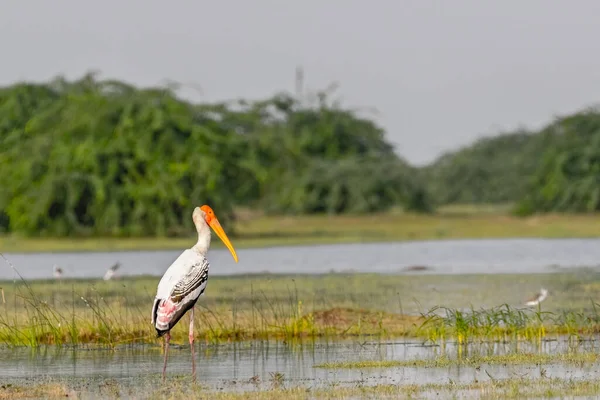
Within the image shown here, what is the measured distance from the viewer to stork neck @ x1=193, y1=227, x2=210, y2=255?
37.7ft

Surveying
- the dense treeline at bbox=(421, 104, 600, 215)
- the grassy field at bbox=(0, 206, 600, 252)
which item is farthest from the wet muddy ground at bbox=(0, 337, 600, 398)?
the dense treeline at bbox=(421, 104, 600, 215)

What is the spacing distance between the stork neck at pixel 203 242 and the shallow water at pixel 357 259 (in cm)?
1156

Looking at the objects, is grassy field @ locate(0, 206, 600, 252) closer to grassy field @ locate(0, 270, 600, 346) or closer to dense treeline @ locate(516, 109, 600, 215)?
dense treeline @ locate(516, 109, 600, 215)

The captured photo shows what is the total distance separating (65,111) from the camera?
36875mm

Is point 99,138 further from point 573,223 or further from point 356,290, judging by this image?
point 356,290

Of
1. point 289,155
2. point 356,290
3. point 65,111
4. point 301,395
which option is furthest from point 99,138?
point 301,395

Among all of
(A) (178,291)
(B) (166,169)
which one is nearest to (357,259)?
(B) (166,169)

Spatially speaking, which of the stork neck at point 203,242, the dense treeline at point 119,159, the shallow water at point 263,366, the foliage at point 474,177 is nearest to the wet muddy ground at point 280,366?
the shallow water at point 263,366

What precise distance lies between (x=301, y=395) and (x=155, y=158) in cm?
2529

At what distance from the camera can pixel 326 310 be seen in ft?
48.3

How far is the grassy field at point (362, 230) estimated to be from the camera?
1261 inches

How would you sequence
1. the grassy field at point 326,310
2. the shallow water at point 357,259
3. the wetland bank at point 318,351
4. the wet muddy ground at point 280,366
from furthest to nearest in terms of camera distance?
the shallow water at point 357,259, the grassy field at point 326,310, the wet muddy ground at point 280,366, the wetland bank at point 318,351

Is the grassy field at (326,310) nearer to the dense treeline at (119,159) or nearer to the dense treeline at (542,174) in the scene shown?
the dense treeline at (119,159)

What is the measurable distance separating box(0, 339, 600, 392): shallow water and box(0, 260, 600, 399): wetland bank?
0.01m
